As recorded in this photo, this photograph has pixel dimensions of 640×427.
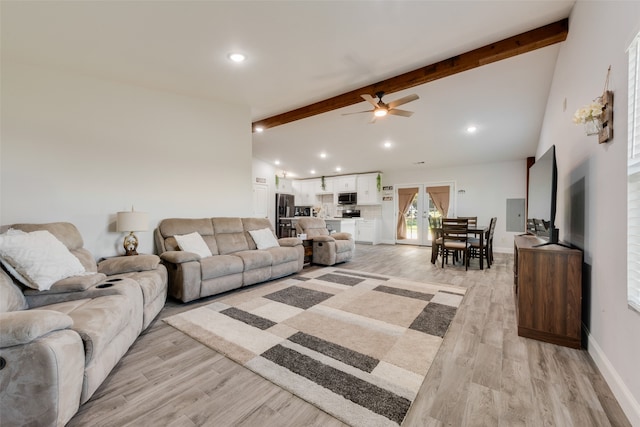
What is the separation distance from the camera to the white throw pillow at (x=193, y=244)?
11.2 ft

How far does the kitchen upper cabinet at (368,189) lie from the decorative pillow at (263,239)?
202 inches

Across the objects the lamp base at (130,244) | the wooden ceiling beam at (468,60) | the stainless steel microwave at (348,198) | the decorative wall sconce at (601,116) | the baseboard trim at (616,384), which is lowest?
the baseboard trim at (616,384)

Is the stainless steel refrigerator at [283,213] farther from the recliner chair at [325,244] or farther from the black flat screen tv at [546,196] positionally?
the black flat screen tv at [546,196]

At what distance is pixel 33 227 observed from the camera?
2.40 meters

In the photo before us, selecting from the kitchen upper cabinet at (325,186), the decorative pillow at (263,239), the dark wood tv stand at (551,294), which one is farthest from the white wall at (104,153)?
the kitchen upper cabinet at (325,186)

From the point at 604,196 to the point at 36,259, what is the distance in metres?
4.14

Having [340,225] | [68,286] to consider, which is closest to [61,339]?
[68,286]

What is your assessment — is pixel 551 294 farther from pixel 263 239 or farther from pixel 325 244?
pixel 263 239

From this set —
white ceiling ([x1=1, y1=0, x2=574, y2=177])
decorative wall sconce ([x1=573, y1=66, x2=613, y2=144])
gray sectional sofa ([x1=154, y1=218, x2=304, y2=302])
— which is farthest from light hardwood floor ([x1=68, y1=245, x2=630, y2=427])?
white ceiling ([x1=1, y1=0, x2=574, y2=177])

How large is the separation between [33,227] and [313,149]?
19.3 feet

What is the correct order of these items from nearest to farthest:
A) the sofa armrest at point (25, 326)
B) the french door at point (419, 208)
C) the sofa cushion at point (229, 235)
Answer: the sofa armrest at point (25, 326) → the sofa cushion at point (229, 235) → the french door at point (419, 208)

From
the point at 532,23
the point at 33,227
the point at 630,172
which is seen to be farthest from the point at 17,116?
the point at 532,23

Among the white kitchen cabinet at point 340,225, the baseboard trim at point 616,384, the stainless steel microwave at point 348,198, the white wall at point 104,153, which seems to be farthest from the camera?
the stainless steel microwave at point 348,198

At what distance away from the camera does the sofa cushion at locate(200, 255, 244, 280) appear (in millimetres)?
3125
